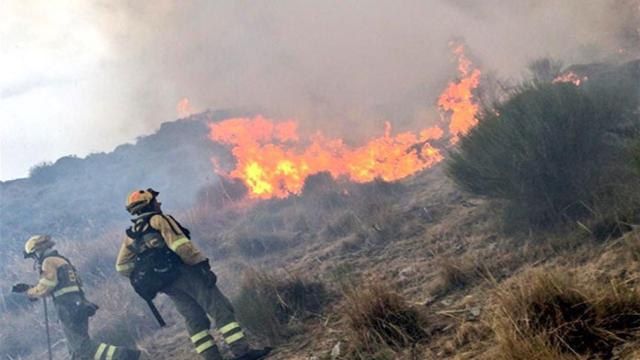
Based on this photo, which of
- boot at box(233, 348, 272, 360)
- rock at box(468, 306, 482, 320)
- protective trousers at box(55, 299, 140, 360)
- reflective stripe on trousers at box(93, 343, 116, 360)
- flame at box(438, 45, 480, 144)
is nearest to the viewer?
rock at box(468, 306, 482, 320)

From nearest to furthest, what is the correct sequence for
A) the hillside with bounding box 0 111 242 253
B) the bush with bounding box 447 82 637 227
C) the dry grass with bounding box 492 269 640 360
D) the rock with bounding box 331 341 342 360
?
the dry grass with bounding box 492 269 640 360 < the rock with bounding box 331 341 342 360 < the bush with bounding box 447 82 637 227 < the hillside with bounding box 0 111 242 253

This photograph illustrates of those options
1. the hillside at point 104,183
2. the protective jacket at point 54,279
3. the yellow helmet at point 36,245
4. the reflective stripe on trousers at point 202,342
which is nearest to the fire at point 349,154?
the hillside at point 104,183

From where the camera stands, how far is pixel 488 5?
72.4ft

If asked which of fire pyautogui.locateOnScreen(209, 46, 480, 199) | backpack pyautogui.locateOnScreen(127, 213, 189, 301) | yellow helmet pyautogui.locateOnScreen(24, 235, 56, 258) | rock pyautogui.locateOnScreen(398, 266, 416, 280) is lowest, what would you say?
rock pyautogui.locateOnScreen(398, 266, 416, 280)

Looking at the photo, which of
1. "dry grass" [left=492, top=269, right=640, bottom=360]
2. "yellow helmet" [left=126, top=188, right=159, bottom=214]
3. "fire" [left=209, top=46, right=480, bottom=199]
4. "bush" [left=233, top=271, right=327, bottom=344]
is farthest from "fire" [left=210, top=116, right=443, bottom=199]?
"dry grass" [left=492, top=269, right=640, bottom=360]

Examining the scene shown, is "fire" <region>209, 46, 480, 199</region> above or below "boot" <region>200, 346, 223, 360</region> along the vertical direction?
above

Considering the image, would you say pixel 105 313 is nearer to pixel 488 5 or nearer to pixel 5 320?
pixel 5 320

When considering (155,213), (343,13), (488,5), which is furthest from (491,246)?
(343,13)

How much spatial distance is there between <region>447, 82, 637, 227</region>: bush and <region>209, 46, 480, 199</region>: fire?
732 centimetres

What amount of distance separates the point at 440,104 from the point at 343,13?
22.1ft

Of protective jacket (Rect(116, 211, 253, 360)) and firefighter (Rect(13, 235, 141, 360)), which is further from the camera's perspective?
firefighter (Rect(13, 235, 141, 360))

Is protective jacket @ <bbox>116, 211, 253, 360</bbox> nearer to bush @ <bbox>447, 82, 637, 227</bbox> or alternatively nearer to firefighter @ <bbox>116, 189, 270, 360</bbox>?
firefighter @ <bbox>116, 189, 270, 360</bbox>

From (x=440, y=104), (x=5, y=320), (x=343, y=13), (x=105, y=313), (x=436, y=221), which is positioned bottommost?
(x=436, y=221)

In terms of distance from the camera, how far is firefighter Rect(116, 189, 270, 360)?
19.2 feet
